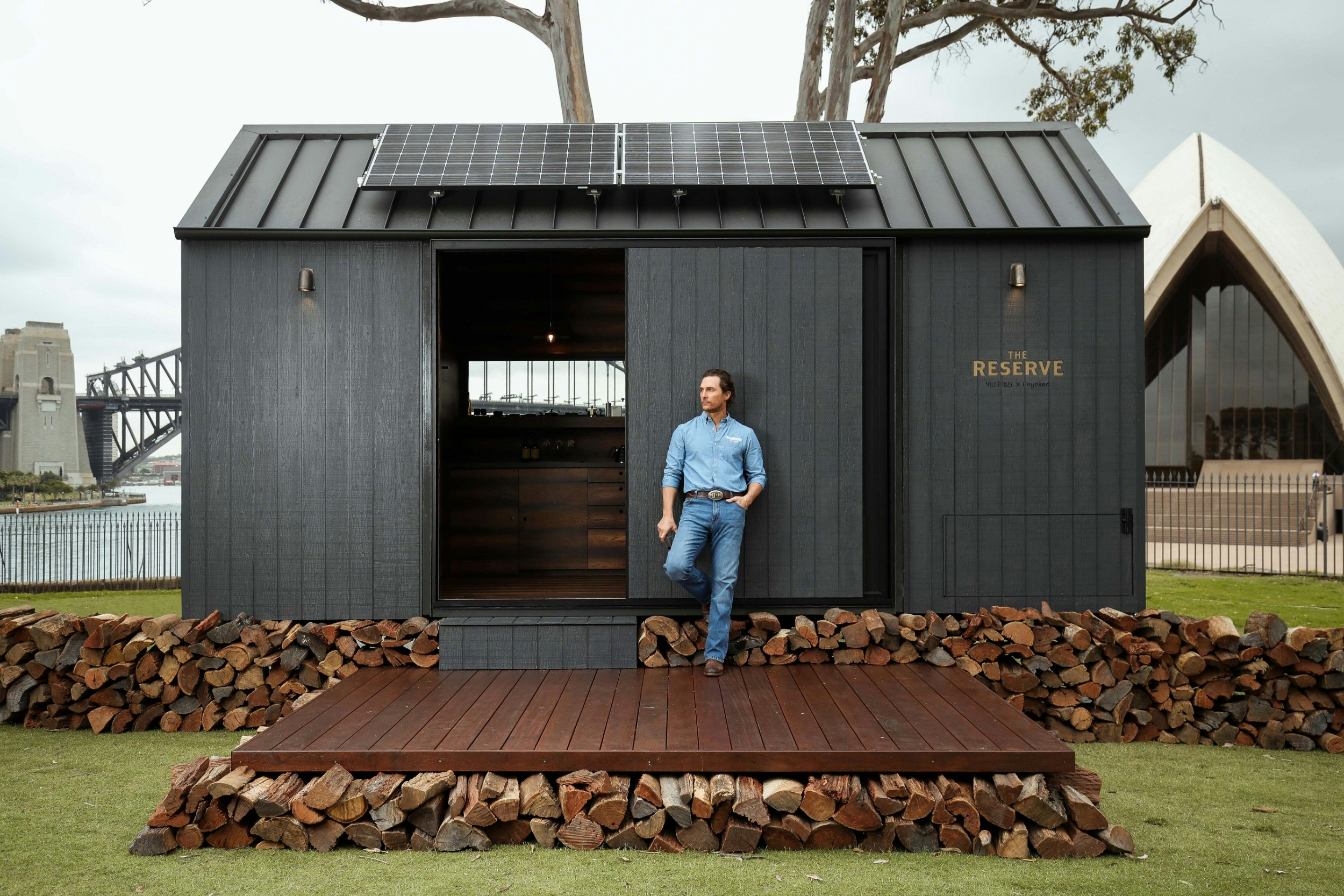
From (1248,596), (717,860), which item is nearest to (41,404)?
(717,860)

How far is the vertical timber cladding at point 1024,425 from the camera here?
4.98m

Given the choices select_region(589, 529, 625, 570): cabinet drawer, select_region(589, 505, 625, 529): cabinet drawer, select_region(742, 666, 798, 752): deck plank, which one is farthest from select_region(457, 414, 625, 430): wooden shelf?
select_region(742, 666, 798, 752): deck plank

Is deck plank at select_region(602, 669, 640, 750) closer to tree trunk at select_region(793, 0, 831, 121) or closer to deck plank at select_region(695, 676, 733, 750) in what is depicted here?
deck plank at select_region(695, 676, 733, 750)

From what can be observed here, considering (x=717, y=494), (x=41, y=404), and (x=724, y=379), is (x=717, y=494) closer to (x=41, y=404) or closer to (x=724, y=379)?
(x=724, y=379)

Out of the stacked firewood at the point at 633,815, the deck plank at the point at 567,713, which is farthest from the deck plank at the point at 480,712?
the deck plank at the point at 567,713

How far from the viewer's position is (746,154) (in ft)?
17.4

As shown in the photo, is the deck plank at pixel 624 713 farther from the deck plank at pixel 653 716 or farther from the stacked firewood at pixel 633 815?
the stacked firewood at pixel 633 815

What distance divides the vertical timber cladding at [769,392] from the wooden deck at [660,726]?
2.11ft

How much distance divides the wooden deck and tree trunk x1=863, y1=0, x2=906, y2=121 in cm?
876

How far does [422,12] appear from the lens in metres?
9.75

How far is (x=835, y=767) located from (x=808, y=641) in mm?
Answer: 1587

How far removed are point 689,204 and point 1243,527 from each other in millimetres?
→ 14876

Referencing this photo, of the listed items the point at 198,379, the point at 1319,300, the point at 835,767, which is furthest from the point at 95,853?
the point at 1319,300

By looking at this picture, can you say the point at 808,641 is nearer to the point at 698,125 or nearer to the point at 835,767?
the point at 835,767
